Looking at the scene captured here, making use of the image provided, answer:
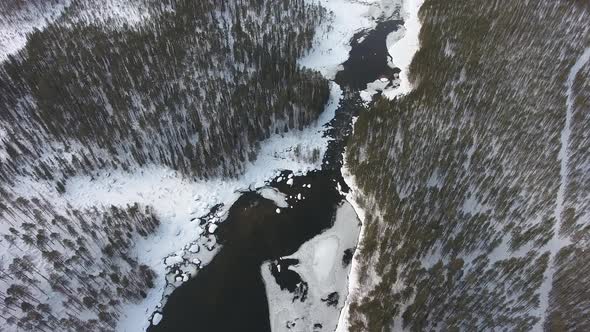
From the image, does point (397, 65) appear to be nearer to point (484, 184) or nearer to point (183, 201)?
point (484, 184)

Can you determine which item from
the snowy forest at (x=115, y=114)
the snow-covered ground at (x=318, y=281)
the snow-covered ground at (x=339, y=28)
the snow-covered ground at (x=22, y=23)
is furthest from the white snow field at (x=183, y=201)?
the snow-covered ground at (x=22, y=23)

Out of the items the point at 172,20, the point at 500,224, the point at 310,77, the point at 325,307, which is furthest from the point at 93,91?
the point at 500,224

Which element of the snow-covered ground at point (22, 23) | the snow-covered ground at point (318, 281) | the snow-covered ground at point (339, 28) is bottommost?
the snow-covered ground at point (318, 281)

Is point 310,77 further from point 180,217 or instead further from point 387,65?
point 180,217

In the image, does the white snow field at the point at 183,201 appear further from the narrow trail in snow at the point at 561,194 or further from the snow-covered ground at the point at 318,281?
the narrow trail in snow at the point at 561,194

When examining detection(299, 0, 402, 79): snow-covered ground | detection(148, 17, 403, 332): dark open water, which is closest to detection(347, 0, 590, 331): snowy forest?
detection(148, 17, 403, 332): dark open water

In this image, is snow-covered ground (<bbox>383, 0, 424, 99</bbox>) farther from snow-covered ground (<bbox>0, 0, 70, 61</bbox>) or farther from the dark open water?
snow-covered ground (<bbox>0, 0, 70, 61</bbox>)
